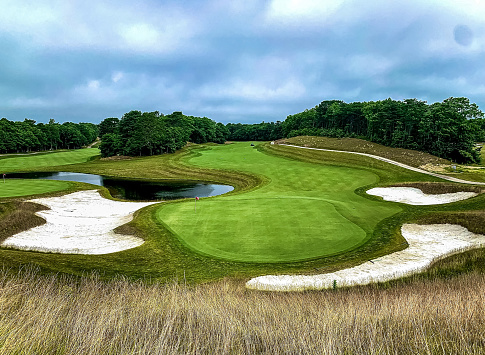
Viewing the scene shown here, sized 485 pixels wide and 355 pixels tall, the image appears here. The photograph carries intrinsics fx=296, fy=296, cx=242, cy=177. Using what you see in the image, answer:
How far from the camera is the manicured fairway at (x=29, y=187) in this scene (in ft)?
94.0

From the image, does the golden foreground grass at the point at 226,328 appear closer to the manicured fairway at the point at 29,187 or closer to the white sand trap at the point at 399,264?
the white sand trap at the point at 399,264

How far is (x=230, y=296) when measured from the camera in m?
6.40

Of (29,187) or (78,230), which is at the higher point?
(29,187)

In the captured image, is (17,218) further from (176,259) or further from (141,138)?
(141,138)

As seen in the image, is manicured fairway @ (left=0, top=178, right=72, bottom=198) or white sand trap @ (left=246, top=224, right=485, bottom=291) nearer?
white sand trap @ (left=246, top=224, right=485, bottom=291)

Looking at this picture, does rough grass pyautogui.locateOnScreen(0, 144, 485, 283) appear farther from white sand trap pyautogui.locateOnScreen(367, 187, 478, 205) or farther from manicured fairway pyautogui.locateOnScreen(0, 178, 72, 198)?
manicured fairway pyautogui.locateOnScreen(0, 178, 72, 198)

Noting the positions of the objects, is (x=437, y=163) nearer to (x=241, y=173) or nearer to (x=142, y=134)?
(x=241, y=173)

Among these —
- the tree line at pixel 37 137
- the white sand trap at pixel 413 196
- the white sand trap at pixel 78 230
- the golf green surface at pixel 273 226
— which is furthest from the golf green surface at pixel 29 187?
the tree line at pixel 37 137

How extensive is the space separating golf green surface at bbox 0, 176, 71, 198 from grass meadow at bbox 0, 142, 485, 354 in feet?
3.61

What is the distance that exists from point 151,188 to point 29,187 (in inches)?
524

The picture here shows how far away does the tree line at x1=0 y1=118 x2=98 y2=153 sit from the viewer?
9175cm

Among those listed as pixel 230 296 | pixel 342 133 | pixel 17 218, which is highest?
pixel 342 133

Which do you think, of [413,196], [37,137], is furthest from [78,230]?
[37,137]

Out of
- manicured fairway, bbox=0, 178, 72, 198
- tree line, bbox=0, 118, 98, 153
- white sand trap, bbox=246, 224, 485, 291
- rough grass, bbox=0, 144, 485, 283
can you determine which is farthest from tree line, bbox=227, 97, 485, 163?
tree line, bbox=0, 118, 98, 153
